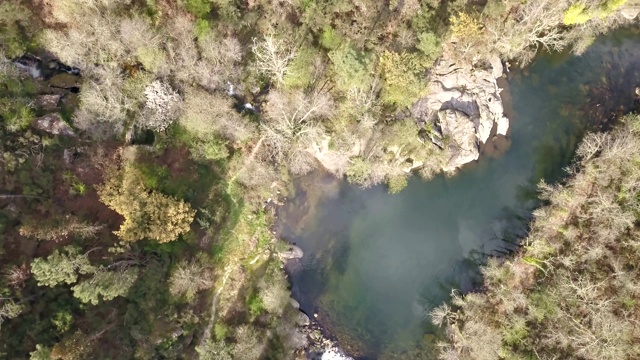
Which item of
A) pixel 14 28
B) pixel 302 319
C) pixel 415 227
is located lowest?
pixel 302 319

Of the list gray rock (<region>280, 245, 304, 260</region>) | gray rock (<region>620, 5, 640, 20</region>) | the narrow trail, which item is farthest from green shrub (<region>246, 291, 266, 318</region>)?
gray rock (<region>620, 5, 640, 20</region>)

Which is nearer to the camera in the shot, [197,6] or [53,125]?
[53,125]

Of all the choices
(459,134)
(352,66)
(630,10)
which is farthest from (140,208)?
(630,10)

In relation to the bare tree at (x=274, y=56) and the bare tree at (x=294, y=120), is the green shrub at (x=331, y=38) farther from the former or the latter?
the bare tree at (x=294, y=120)

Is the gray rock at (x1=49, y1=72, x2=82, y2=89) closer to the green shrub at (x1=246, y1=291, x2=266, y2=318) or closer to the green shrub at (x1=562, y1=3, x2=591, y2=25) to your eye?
the green shrub at (x1=246, y1=291, x2=266, y2=318)

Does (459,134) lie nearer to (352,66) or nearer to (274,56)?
(352,66)

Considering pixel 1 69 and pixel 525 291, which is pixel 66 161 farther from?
pixel 525 291

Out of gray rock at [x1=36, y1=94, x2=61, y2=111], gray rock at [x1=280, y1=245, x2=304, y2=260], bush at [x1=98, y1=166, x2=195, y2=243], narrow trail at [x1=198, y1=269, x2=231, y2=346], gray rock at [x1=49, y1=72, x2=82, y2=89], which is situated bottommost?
narrow trail at [x1=198, y1=269, x2=231, y2=346]
